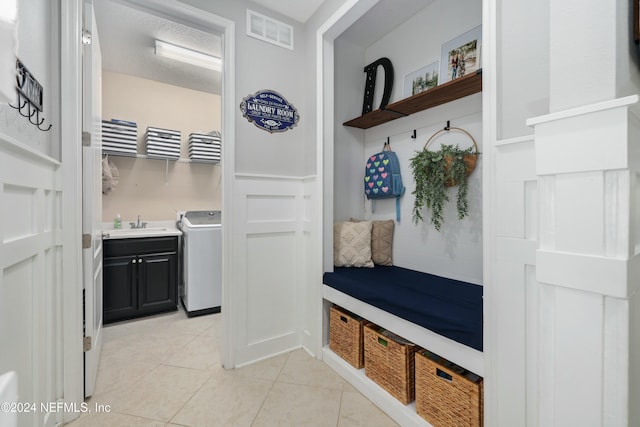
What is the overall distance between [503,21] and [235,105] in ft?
5.20

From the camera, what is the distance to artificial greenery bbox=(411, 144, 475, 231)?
1836mm

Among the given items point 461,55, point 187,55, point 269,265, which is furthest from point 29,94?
point 461,55

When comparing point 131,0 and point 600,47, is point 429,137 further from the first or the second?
point 131,0

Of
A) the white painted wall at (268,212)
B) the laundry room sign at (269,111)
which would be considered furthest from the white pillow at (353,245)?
the laundry room sign at (269,111)

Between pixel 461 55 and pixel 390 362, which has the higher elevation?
pixel 461 55

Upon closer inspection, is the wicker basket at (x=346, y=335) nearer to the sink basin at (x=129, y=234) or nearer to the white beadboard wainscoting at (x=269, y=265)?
the white beadboard wainscoting at (x=269, y=265)

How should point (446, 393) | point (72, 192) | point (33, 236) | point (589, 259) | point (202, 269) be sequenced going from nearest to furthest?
point (589, 259) < point (33, 236) < point (446, 393) < point (72, 192) < point (202, 269)

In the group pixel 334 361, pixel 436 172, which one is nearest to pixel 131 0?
pixel 436 172

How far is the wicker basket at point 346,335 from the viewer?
1899 millimetres

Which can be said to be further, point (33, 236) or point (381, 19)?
point (381, 19)

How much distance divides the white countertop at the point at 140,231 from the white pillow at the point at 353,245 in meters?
1.78

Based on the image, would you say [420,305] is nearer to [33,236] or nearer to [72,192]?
[33,236]

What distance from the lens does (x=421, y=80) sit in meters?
2.19

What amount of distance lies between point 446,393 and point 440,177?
1.20m
